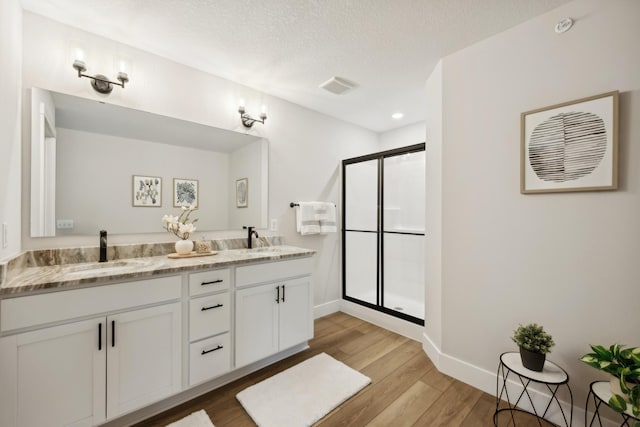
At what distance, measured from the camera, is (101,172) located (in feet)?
5.99

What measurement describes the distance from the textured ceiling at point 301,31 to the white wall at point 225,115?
0.11 metres

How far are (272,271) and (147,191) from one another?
1.13 m

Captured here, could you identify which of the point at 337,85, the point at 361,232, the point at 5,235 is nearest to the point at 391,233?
the point at 361,232

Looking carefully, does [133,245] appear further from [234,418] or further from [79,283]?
[234,418]

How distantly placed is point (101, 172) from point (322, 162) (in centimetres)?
206

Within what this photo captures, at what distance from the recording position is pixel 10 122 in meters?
1.39

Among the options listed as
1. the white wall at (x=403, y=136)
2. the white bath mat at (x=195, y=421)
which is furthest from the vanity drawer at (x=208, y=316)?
the white wall at (x=403, y=136)

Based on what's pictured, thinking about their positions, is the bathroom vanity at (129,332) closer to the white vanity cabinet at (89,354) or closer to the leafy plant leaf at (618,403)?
the white vanity cabinet at (89,354)

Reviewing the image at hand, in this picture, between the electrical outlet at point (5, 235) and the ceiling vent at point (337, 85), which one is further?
the ceiling vent at point (337, 85)

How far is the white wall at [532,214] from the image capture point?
53.1 inches

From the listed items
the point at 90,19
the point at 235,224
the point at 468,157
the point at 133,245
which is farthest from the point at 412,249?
the point at 90,19

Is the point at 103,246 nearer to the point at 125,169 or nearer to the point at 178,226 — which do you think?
the point at 178,226

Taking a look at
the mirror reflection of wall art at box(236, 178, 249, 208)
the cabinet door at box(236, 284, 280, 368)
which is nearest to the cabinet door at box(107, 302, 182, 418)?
the cabinet door at box(236, 284, 280, 368)

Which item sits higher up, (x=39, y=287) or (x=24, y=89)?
(x=24, y=89)
